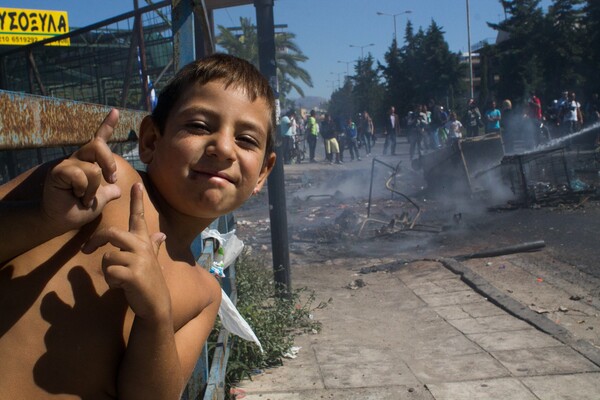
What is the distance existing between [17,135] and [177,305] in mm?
579

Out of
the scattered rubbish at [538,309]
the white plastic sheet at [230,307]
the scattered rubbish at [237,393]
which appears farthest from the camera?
the scattered rubbish at [538,309]

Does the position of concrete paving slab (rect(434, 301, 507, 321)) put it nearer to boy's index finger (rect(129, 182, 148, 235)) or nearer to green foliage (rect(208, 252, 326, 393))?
green foliage (rect(208, 252, 326, 393))

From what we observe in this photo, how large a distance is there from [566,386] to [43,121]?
4072mm

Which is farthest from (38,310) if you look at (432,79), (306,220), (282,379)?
(432,79)

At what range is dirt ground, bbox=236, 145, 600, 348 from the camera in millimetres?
6559

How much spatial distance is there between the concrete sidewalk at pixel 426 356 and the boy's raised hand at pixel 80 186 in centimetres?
335

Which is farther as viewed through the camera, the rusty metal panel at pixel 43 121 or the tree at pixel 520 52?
the tree at pixel 520 52

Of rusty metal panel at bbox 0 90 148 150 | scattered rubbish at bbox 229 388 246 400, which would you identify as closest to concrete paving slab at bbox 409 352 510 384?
scattered rubbish at bbox 229 388 246 400

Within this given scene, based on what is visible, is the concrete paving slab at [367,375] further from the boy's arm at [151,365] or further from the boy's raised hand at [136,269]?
the boy's raised hand at [136,269]

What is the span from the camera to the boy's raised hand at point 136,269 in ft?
3.94

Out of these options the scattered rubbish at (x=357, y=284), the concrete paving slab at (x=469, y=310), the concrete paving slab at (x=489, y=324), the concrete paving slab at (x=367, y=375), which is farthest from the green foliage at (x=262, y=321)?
the concrete paving slab at (x=489, y=324)

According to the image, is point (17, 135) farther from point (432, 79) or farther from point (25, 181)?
point (432, 79)

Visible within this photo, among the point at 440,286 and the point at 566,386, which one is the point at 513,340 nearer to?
the point at 566,386

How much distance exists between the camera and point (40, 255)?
51.2 inches
